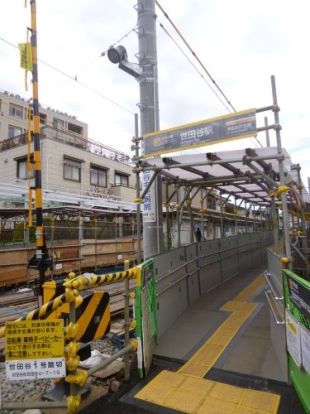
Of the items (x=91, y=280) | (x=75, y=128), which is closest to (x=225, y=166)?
(x=91, y=280)

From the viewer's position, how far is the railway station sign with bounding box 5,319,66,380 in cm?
302

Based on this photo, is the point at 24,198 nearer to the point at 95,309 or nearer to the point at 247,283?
the point at 247,283

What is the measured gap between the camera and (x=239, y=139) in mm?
5176

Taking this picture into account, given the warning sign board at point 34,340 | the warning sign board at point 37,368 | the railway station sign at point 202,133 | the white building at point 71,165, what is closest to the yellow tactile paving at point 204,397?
the warning sign board at point 37,368

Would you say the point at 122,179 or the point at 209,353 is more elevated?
the point at 122,179

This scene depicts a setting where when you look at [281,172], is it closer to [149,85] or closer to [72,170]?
[149,85]

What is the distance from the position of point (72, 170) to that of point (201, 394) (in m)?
21.6

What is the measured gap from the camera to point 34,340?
3.06m

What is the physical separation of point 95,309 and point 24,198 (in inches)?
425

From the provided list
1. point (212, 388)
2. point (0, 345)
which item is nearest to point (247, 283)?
point (212, 388)

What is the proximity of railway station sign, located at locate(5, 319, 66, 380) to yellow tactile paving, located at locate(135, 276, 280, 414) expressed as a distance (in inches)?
47.3

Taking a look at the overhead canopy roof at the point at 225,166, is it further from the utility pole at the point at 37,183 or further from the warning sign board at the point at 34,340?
the warning sign board at the point at 34,340

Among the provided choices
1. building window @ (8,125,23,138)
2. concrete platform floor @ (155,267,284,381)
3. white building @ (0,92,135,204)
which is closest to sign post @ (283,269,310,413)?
concrete platform floor @ (155,267,284,381)

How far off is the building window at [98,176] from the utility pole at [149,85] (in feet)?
63.0
